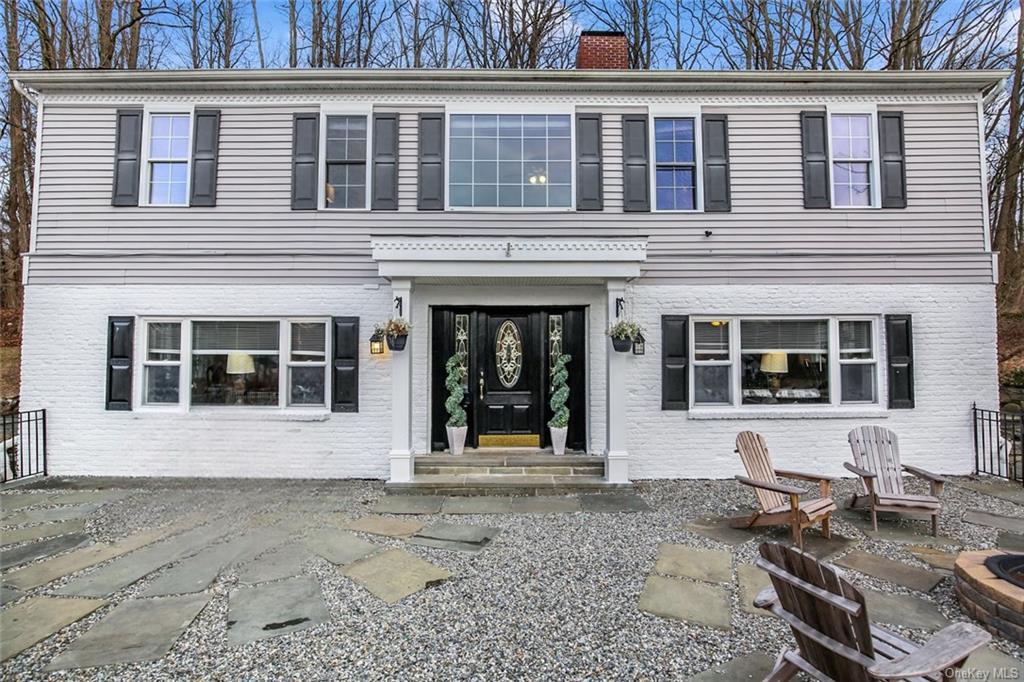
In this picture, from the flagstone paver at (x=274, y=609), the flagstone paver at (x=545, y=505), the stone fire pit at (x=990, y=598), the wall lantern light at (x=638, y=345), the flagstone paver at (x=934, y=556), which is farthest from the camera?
the wall lantern light at (x=638, y=345)

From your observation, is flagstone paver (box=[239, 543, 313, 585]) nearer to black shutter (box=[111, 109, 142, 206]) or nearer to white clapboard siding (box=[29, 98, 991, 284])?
white clapboard siding (box=[29, 98, 991, 284])

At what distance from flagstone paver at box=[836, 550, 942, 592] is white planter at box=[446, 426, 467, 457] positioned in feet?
15.4

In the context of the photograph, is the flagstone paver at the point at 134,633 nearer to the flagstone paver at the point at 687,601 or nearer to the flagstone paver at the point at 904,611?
the flagstone paver at the point at 687,601

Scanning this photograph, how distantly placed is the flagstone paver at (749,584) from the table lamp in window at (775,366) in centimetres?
386

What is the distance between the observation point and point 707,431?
7.18m

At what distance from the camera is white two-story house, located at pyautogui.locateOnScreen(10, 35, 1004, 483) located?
7160 mm

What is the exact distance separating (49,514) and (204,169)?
16.1ft

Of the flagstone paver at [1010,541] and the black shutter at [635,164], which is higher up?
the black shutter at [635,164]

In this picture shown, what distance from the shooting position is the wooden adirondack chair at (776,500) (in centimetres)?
454

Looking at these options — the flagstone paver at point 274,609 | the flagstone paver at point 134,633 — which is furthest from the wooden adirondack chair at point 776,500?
the flagstone paver at point 134,633

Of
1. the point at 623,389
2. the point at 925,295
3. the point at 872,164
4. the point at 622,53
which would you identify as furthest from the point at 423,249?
the point at 925,295

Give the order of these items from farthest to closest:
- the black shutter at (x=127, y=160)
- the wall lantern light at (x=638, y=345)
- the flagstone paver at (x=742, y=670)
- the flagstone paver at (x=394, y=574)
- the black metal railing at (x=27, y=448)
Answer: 1. the black shutter at (x=127, y=160)
2. the black metal railing at (x=27, y=448)
3. the wall lantern light at (x=638, y=345)
4. the flagstone paver at (x=394, y=574)
5. the flagstone paver at (x=742, y=670)

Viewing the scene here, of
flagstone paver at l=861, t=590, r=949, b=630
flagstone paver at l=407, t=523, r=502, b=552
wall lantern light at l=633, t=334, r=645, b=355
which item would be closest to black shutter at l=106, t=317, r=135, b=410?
flagstone paver at l=407, t=523, r=502, b=552

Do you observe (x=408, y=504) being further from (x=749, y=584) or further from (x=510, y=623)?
(x=749, y=584)
